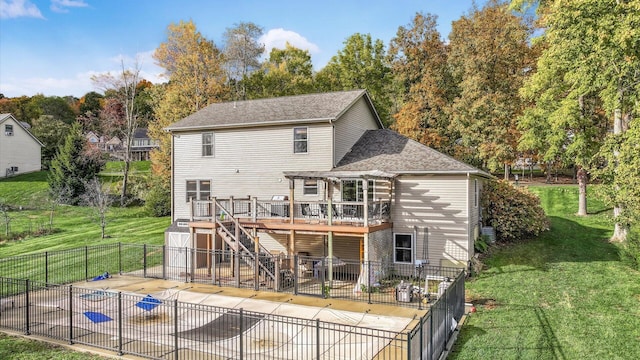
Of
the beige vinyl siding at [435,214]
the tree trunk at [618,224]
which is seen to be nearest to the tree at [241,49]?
the beige vinyl siding at [435,214]

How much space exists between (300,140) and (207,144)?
5544 mm

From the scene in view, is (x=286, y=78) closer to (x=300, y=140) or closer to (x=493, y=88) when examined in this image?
(x=493, y=88)

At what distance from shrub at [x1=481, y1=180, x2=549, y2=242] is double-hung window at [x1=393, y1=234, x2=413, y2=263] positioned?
230 inches

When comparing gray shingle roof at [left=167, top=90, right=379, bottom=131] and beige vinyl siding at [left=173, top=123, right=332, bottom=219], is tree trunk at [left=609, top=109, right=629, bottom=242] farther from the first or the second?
beige vinyl siding at [left=173, top=123, right=332, bottom=219]

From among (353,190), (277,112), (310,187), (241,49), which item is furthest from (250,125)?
(241,49)

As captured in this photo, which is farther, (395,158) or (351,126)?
(351,126)

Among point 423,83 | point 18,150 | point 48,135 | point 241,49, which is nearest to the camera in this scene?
point 423,83

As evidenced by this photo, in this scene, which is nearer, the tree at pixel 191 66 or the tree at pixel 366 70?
the tree at pixel 191 66

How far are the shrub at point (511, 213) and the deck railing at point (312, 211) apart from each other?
264 inches

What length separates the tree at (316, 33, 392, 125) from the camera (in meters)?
39.2

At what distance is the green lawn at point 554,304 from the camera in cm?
960

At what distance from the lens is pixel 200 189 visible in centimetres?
2220

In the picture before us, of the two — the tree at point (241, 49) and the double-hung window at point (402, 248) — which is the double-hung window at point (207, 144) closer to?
the double-hung window at point (402, 248)

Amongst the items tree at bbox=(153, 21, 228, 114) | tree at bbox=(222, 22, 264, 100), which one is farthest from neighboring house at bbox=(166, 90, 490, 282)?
tree at bbox=(222, 22, 264, 100)
